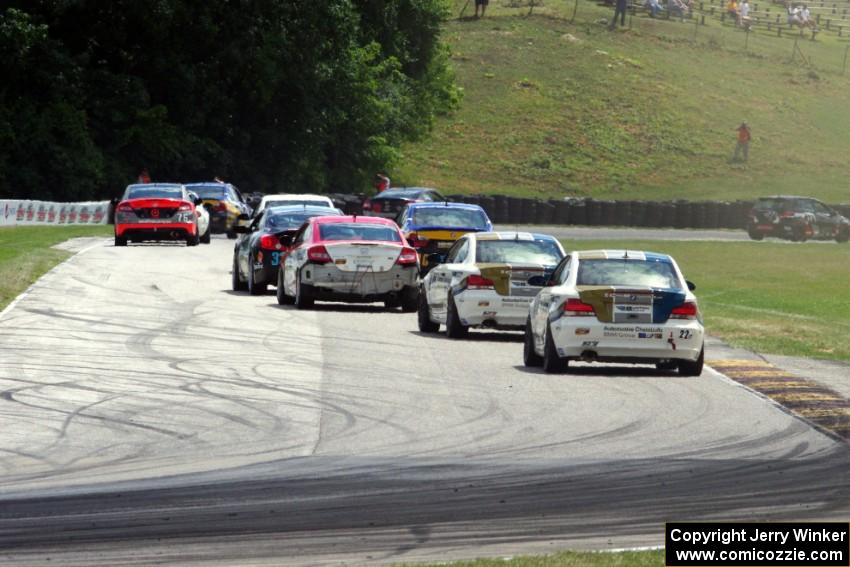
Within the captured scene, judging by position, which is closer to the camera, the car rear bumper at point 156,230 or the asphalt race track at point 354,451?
the asphalt race track at point 354,451

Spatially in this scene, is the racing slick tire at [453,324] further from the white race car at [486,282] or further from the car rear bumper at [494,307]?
the car rear bumper at [494,307]

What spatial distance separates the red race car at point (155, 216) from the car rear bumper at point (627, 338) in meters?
23.0

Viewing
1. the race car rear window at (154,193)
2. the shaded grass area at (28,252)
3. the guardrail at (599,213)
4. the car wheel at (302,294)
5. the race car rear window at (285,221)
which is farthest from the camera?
the guardrail at (599,213)

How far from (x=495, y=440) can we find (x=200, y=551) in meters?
4.61

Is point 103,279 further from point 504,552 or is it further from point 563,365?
point 504,552

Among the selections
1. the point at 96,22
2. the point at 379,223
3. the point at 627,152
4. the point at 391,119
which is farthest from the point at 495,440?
the point at 627,152

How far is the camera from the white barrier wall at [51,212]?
49.8m

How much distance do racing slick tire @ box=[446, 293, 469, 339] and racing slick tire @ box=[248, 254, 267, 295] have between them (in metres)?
6.54

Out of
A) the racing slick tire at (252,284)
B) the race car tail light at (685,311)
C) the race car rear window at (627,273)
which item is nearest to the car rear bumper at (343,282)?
the racing slick tire at (252,284)

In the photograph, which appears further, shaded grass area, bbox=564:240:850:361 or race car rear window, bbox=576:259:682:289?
shaded grass area, bbox=564:240:850:361

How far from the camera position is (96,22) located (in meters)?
62.6

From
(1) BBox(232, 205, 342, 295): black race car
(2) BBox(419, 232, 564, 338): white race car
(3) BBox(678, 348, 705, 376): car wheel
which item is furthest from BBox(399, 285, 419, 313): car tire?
(3) BBox(678, 348, 705, 376): car wheel

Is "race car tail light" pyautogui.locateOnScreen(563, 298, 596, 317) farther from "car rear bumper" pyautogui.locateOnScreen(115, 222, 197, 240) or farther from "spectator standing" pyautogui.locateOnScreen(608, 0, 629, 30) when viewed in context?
"spectator standing" pyautogui.locateOnScreen(608, 0, 629, 30)

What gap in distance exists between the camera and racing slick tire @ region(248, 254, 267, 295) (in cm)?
2823
